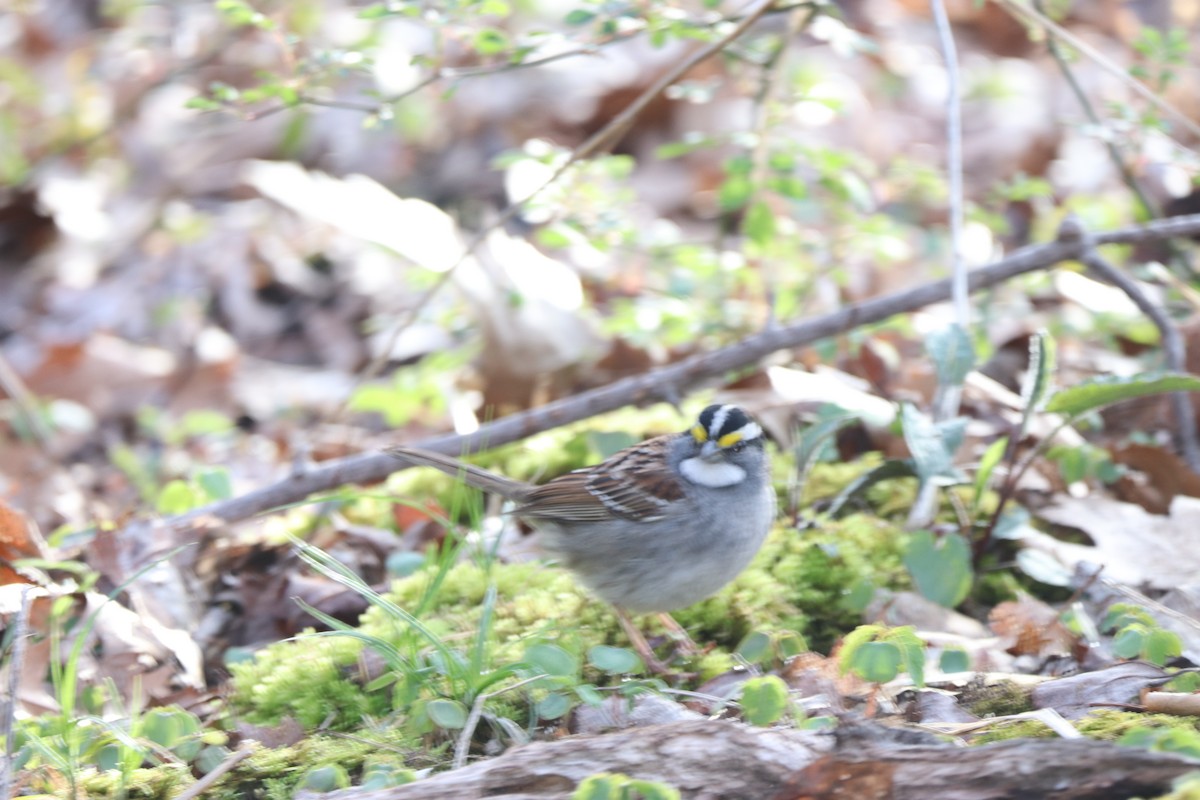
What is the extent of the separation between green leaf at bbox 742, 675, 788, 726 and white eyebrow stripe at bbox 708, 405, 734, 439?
4.38ft

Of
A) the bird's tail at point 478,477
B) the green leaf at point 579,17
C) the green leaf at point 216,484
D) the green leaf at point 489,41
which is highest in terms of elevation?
the green leaf at point 579,17

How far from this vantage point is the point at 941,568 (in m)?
3.47

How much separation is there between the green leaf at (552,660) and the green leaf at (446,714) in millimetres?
211

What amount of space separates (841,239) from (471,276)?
5.56 feet

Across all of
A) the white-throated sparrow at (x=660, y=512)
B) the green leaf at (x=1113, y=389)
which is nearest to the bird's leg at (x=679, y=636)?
the white-throated sparrow at (x=660, y=512)

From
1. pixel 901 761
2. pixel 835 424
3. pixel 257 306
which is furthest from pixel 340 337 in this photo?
pixel 901 761

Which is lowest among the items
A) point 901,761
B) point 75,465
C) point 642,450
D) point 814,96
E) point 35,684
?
point 75,465

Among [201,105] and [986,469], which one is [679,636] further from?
[201,105]

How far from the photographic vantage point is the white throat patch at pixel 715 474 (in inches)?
149

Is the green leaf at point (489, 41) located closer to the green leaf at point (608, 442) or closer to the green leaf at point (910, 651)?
the green leaf at point (608, 442)

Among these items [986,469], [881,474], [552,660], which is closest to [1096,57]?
[986,469]

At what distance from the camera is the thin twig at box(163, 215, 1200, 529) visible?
4500mm

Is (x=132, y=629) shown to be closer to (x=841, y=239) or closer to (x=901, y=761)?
(x=901, y=761)

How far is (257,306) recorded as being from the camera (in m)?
7.89
